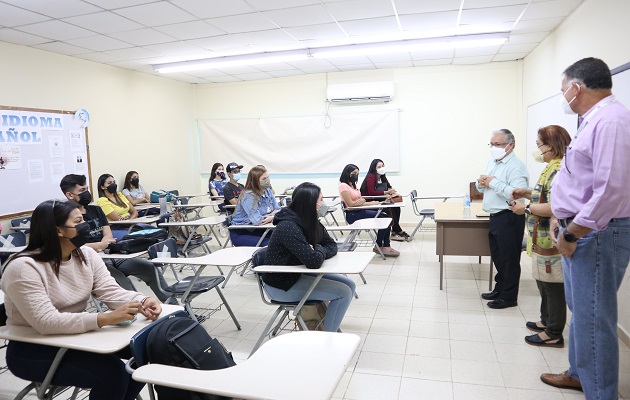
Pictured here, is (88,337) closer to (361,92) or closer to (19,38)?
(19,38)

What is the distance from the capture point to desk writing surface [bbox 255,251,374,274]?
251cm

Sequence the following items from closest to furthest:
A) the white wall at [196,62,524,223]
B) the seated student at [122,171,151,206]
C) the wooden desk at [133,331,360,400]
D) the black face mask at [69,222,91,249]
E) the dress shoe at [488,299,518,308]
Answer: the wooden desk at [133,331,360,400] < the black face mask at [69,222,91,249] < the dress shoe at [488,299,518,308] < the seated student at [122,171,151,206] < the white wall at [196,62,524,223]

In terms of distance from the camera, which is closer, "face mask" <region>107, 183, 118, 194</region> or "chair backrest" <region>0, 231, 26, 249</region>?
"chair backrest" <region>0, 231, 26, 249</region>

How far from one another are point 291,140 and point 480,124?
341 cm

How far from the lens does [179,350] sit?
5.10 ft

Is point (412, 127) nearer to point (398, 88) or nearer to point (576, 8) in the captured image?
point (398, 88)

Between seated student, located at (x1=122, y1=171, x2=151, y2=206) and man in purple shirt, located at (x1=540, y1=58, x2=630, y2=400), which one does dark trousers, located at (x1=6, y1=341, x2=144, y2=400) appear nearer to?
man in purple shirt, located at (x1=540, y1=58, x2=630, y2=400)

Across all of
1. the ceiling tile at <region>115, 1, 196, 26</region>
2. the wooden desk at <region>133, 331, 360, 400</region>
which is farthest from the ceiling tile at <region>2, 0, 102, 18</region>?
the wooden desk at <region>133, 331, 360, 400</region>

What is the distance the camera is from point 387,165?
25.2 feet

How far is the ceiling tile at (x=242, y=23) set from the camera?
14.3 ft

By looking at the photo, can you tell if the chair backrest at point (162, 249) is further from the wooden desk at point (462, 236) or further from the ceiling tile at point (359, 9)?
the ceiling tile at point (359, 9)

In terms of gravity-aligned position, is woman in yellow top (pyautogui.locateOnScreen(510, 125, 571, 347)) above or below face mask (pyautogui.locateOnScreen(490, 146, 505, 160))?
below

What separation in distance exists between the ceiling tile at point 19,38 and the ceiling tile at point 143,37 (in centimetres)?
88

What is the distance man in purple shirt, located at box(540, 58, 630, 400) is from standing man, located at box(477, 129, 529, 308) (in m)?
1.45
